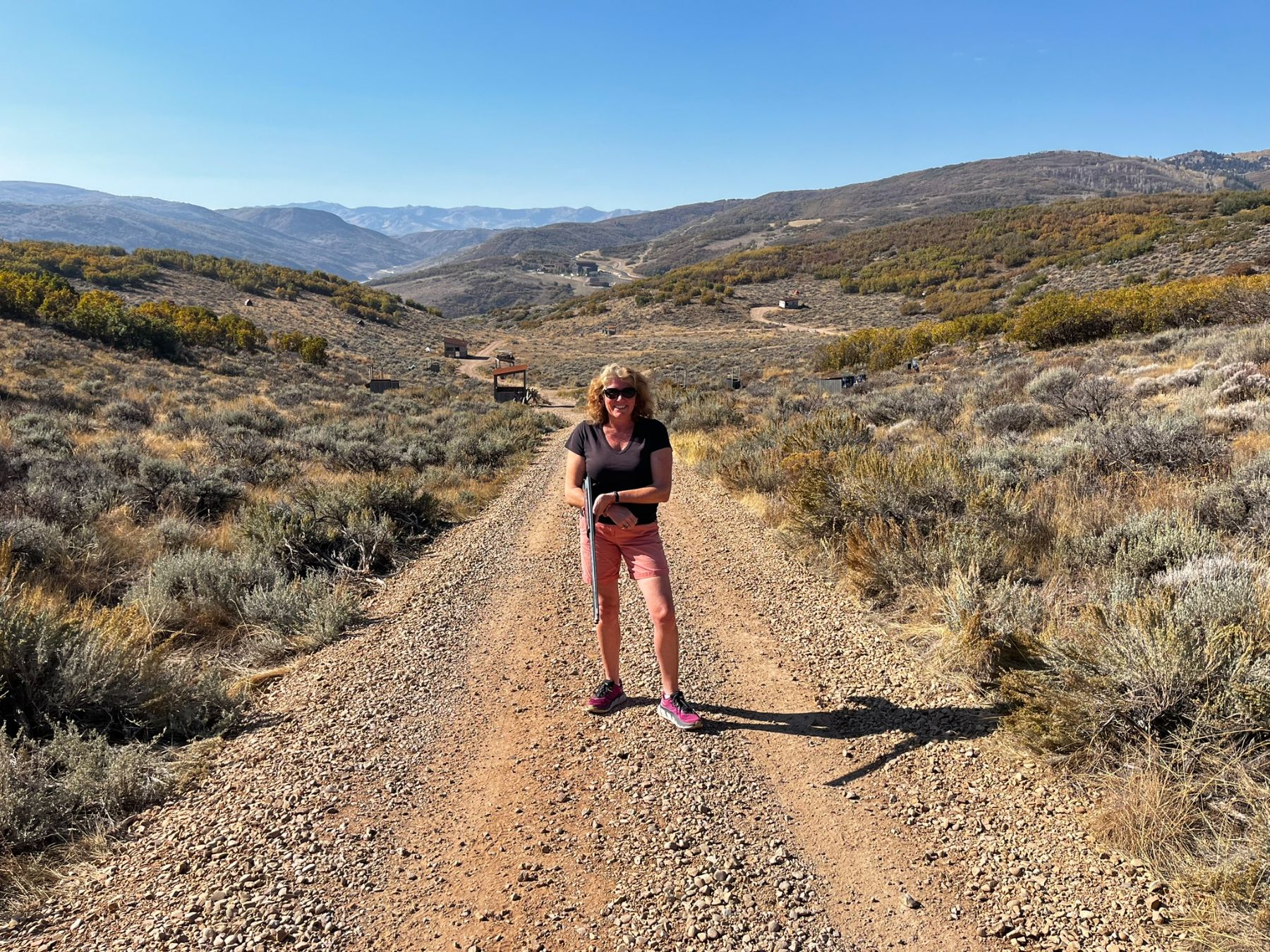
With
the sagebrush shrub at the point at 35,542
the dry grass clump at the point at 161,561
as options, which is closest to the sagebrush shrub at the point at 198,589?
the dry grass clump at the point at 161,561

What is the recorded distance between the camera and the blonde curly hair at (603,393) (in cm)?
351

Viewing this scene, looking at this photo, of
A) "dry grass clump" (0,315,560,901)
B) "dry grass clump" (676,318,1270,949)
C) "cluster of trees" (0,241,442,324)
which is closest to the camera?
"dry grass clump" (676,318,1270,949)

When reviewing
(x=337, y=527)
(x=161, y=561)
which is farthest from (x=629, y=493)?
(x=337, y=527)

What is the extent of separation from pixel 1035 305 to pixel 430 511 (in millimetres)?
22960

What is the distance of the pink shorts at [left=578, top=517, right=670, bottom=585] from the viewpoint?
3.54 meters

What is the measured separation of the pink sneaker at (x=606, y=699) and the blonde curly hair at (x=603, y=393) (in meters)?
1.63

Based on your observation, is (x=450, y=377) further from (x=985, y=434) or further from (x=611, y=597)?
(x=611, y=597)

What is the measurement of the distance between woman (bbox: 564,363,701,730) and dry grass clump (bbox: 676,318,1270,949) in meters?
1.87

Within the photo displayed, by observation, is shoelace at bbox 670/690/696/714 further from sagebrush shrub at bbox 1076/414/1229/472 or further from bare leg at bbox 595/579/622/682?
sagebrush shrub at bbox 1076/414/1229/472

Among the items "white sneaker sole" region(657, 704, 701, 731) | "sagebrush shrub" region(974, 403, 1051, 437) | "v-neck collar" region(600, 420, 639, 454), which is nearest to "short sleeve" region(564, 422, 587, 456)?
"v-neck collar" region(600, 420, 639, 454)

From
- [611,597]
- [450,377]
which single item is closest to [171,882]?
[611,597]

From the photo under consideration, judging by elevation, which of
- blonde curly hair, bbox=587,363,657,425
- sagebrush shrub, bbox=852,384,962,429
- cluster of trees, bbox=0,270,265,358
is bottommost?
sagebrush shrub, bbox=852,384,962,429

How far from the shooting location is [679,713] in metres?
3.58

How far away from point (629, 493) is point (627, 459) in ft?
0.65
